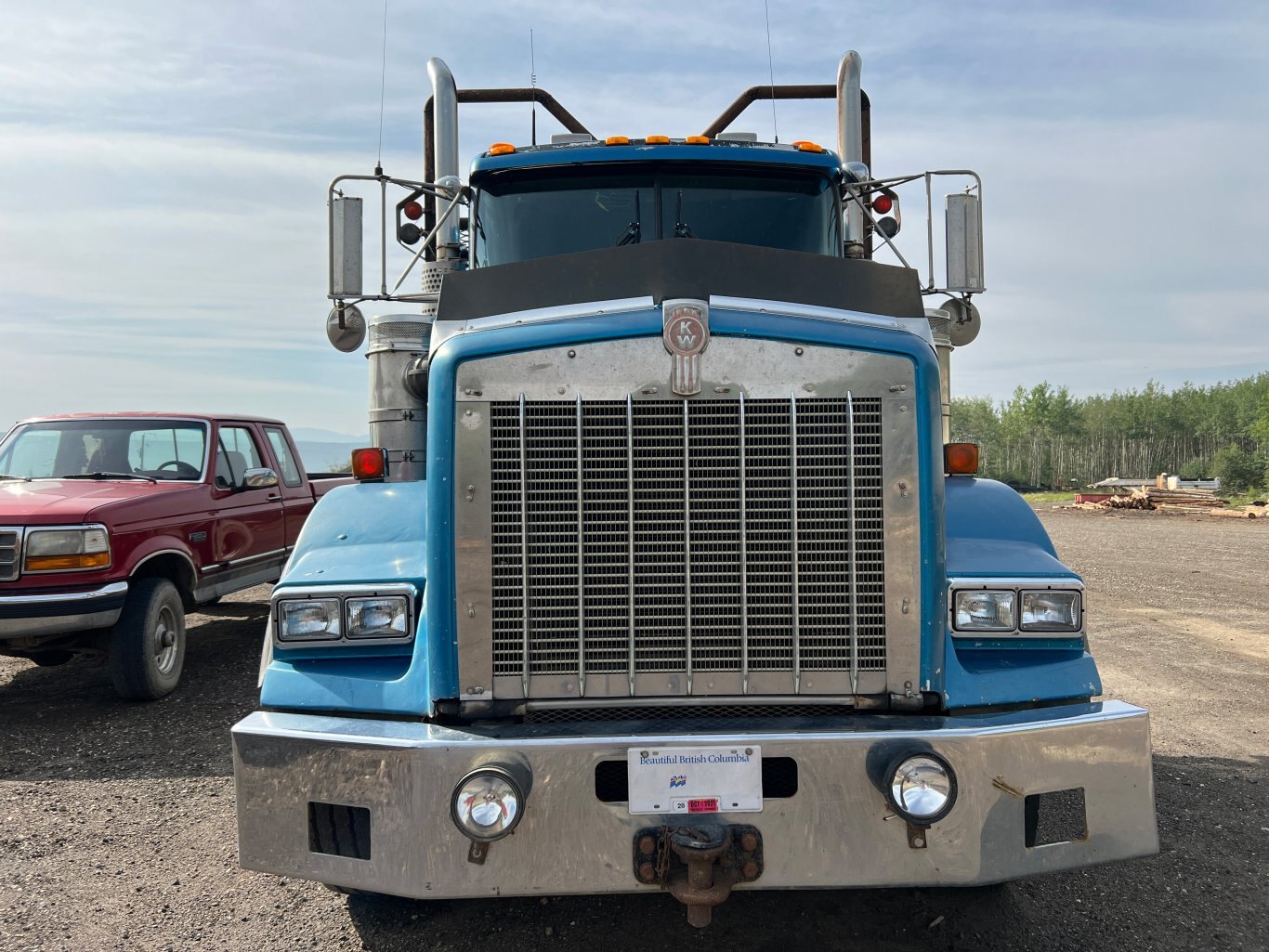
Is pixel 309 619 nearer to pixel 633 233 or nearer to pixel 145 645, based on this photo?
pixel 633 233

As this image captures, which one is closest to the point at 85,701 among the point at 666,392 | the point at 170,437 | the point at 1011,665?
the point at 170,437

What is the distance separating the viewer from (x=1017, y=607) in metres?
2.84

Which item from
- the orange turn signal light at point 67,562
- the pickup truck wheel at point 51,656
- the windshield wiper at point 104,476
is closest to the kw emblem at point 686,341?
the orange turn signal light at point 67,562

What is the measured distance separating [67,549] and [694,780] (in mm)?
4858

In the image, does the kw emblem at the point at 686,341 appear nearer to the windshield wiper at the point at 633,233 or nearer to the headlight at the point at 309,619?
the headlight at the point at 309,619

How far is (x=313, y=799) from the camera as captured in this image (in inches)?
101

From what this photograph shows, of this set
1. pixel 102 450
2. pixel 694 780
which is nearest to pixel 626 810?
pixel 694 780

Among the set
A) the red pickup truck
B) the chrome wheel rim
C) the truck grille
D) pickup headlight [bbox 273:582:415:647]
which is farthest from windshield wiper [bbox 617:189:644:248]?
the chrome wheel rim

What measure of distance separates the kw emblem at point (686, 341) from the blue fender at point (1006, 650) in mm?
1069

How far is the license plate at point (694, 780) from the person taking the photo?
2.43 metres

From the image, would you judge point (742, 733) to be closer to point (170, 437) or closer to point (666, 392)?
point (666, 392)

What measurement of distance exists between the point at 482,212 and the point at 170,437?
4073mm

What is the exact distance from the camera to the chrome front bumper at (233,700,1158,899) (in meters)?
2.44

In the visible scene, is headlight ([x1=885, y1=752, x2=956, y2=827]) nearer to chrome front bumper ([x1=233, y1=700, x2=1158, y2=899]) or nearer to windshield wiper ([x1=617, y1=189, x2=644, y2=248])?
chrome front bumper ([x1=233, y1=700, x2=1158, y2=899])
